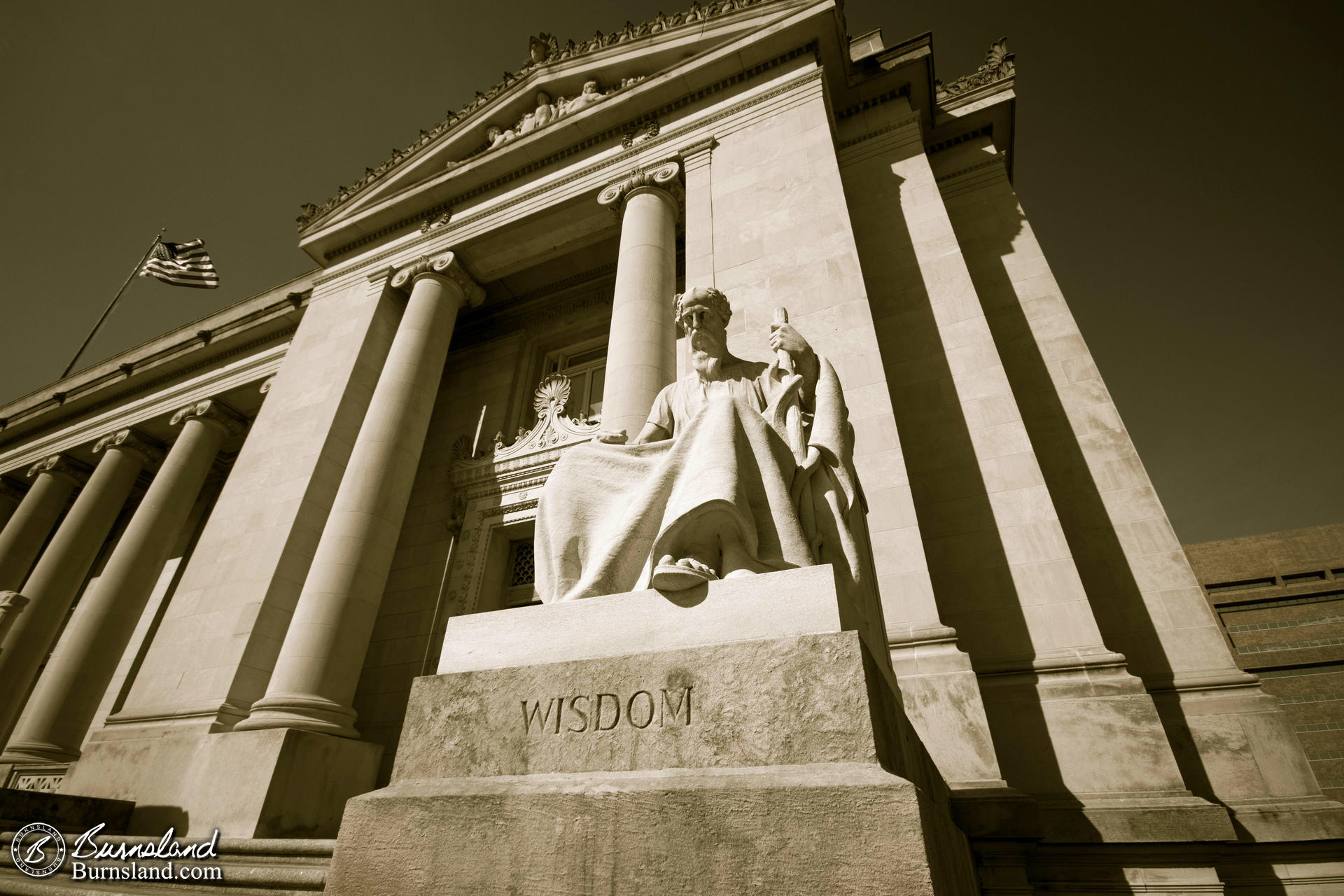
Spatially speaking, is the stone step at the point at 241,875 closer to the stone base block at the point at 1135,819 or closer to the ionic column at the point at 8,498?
the stone base block at the point at 1135,819

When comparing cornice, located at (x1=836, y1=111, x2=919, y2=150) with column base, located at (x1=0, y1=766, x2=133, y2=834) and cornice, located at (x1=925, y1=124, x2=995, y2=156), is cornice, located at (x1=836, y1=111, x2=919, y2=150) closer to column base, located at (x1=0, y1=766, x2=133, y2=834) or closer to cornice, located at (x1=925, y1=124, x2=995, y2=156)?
cornice, located at (x1=925, y1=124, x2=995, y2=156)

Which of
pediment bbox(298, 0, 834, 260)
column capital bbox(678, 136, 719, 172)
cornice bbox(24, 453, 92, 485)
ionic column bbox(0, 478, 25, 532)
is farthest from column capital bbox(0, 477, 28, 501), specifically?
column capital bbox(678, 136, 719, 172)

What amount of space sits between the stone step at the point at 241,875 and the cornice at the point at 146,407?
49.4 ft

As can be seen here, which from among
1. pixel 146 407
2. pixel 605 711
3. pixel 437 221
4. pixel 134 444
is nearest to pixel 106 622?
pixel 134 444

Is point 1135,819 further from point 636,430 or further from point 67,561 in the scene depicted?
point 67,561

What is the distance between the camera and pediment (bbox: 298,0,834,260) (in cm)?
1268

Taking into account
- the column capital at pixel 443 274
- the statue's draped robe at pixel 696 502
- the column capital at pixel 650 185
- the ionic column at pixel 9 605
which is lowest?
the statue's draped robe at pixel 696 502

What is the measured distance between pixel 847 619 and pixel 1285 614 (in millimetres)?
33218

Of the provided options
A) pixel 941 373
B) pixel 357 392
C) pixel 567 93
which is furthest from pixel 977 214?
pixel 357 392

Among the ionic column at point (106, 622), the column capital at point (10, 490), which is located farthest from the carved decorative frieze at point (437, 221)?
the column capital at point (10, 490)

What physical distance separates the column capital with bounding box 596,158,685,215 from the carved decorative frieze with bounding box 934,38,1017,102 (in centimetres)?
561

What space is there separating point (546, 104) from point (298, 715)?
43.5 feet

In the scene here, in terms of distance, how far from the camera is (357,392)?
13.3 m

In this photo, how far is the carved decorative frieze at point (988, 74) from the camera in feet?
41.4
